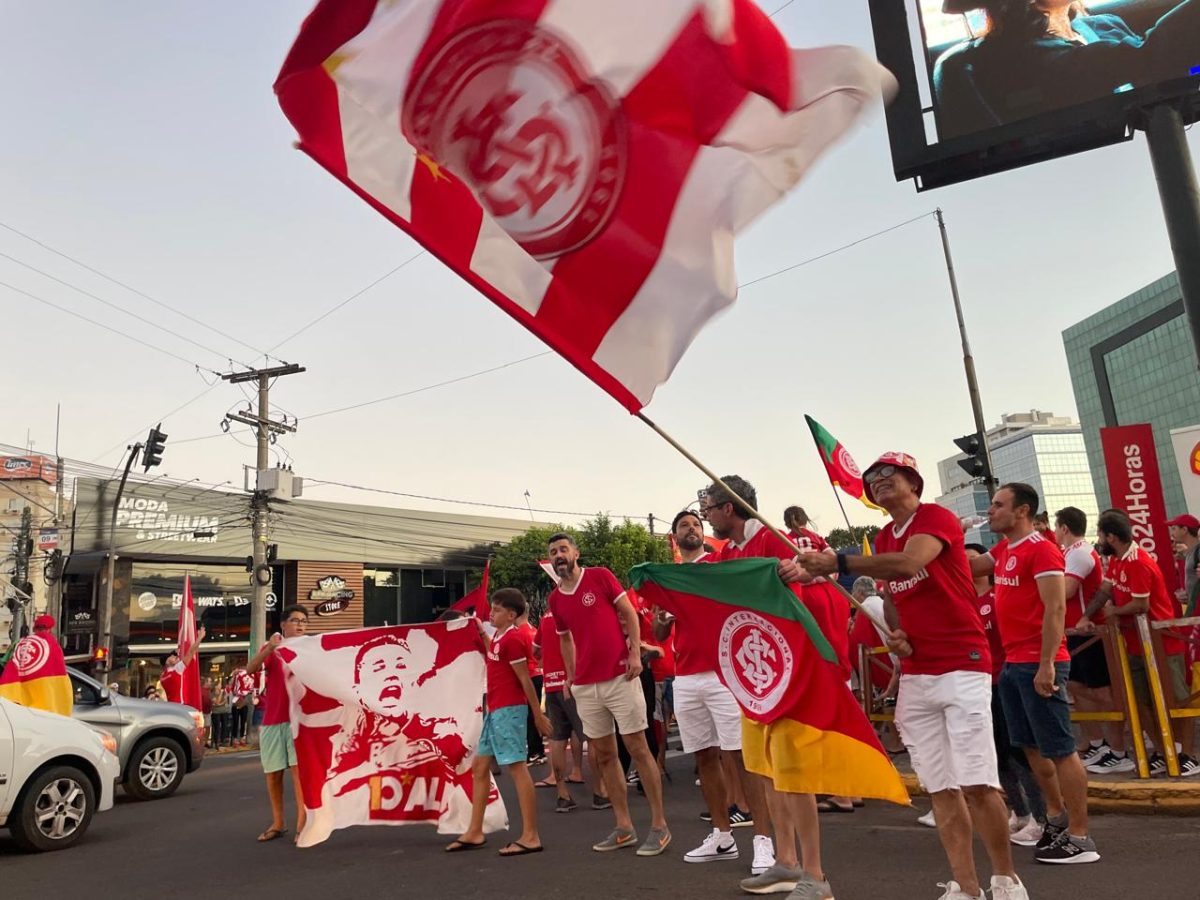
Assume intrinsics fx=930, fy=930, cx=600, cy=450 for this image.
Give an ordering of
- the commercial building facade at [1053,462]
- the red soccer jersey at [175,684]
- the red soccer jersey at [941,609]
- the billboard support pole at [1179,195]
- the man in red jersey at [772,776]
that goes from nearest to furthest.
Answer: the red soccer jersey at [941,609]
the man in red jersey at [772,776]
the billboard support pole at [1179,195]
the red soccer jersey at [175,684]
the commercial building facade at [1053,462]

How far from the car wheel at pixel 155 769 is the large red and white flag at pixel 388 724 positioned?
5128 mm

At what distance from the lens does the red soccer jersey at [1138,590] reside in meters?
6.74

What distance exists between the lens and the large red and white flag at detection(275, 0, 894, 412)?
3.88 metres

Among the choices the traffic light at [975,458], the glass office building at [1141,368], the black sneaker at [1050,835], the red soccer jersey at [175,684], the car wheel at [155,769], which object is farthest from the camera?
the glass office building at [1141,368]

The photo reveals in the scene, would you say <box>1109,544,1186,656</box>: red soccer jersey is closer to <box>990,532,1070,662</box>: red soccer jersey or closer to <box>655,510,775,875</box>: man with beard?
<box>990,532,1070,662</box>: red soccer jersey

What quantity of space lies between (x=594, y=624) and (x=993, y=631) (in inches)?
105

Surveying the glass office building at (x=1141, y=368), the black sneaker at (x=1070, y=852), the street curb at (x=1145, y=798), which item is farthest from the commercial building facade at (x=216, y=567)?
the glass office building at (x=1141, y=368)

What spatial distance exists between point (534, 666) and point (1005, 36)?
30.9ft

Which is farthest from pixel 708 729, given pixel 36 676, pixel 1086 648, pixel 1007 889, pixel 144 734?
pixel 144 734

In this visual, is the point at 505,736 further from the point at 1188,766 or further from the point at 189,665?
the point at 189,665

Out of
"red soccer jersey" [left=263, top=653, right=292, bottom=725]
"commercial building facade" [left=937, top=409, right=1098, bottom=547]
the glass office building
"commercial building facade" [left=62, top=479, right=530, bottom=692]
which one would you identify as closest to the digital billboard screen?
"red soccer jersey" [left=263, top=653, right=292, bottom=725]

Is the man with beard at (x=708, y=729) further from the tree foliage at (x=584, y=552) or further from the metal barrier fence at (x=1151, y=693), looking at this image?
the tree foliage at (x=584, y=552)

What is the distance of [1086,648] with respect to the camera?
22.8 ft

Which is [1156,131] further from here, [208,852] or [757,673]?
[208,852]
